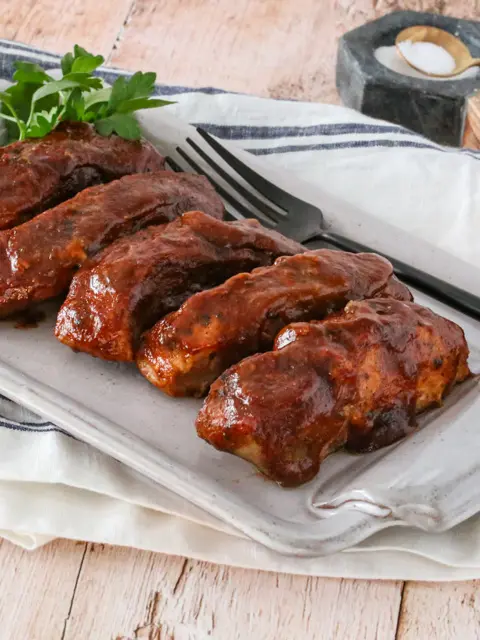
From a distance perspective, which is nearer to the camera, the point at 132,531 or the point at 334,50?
the point at 132,531

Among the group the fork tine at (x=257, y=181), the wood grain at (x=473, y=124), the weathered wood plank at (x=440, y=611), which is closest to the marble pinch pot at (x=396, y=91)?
the wood grain at (x=473, y=124)

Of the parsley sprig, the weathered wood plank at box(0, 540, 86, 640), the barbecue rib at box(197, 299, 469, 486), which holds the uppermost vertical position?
the parsley sprig

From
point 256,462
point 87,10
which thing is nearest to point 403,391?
point 256,462

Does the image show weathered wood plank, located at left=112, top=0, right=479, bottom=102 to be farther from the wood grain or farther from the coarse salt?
the wood grain

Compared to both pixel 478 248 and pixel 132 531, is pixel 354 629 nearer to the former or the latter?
pixel 132 531

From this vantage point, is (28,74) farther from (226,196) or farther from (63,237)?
(63,237)

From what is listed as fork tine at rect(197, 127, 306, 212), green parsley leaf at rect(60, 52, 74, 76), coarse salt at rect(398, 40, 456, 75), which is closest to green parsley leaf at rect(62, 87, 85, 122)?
green parsley leaf at rect(60, 52, 74, 76)
